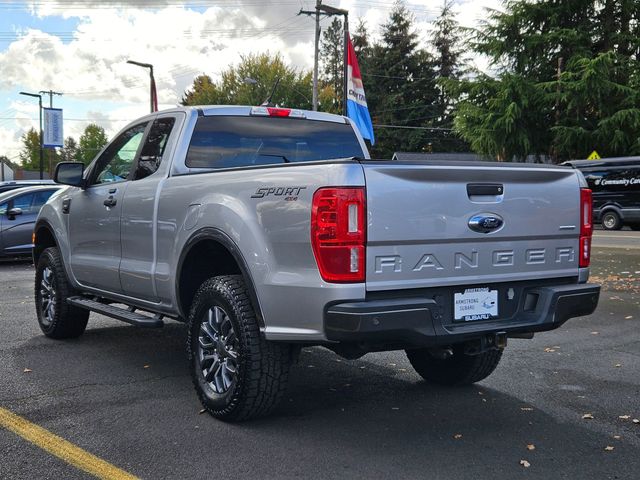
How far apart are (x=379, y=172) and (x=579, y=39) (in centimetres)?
3177

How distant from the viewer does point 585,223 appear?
14.7 feet

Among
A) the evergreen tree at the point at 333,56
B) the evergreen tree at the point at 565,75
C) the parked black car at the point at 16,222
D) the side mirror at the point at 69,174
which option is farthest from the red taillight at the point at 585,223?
the evergreen tree at the point at 333,56

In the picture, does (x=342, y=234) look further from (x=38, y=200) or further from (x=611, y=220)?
(x=611, y=220)

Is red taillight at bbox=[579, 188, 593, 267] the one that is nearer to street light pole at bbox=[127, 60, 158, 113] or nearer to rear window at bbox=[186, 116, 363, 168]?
rear window at bbox=[186, 116, 363, 168]

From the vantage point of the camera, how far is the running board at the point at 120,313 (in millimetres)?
5082

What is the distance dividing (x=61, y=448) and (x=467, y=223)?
2.51 meters

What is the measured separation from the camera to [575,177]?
4469 millimetres

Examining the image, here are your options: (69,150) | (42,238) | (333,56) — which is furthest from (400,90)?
(69,150)

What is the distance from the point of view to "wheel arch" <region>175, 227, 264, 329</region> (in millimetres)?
4324

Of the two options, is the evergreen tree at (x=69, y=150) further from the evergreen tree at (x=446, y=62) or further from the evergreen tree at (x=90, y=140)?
the evergreen tree at (x=446, y=62)

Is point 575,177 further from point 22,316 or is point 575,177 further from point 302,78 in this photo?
point 302,78

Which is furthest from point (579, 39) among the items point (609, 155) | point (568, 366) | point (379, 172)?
point (379, 172)

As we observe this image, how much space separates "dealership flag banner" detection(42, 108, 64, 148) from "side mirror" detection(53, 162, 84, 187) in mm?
49927

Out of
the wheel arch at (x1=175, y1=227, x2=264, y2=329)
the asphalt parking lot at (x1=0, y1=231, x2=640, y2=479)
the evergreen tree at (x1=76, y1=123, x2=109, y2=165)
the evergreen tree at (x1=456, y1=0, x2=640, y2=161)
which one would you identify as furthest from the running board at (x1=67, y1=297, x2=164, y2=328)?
the evergreen tree at (x1=76, y1=123, x2=109, y2=165)
